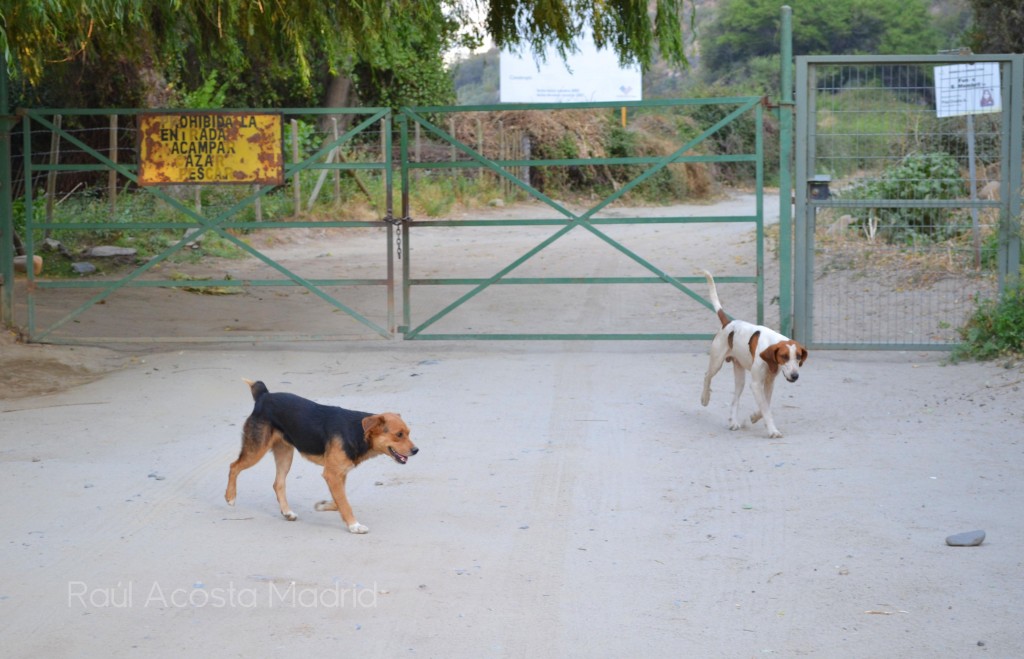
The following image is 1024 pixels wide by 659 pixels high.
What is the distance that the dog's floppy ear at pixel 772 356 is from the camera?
24.1ft

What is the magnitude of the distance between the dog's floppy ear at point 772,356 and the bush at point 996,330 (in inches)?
117

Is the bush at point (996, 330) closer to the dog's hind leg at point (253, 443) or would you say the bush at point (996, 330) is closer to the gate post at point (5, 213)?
the dog's hind leg at point (253, 443)

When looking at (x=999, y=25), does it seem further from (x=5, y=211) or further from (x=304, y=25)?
(x=5, y=211)

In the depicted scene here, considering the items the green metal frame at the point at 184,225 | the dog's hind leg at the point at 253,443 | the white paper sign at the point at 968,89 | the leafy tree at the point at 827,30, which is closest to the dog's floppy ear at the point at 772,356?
the dog's hind leg at the point at 253,443

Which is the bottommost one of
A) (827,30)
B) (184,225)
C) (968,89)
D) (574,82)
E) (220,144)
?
(184,225)

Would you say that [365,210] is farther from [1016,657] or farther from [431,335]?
[1016,657]

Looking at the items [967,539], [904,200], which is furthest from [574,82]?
[967,539]

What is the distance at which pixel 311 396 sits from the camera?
28.9 feet

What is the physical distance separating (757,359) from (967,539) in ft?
7.76

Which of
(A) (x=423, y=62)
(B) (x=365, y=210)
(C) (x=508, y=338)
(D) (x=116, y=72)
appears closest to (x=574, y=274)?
(C) (x=508, y=338)

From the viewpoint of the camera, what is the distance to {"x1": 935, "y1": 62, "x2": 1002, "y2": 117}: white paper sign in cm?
1010

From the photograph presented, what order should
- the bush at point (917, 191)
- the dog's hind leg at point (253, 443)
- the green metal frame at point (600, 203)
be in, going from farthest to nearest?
the bush at point (917, 191) → the green metal frame at point (600, 203) → the dog's hind leg at point (253, 443)

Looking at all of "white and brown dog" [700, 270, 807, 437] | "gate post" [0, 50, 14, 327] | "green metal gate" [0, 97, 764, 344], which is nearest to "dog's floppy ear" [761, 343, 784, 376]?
"white and brown dog" [700, 270, 807, 437]

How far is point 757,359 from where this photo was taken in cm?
756
